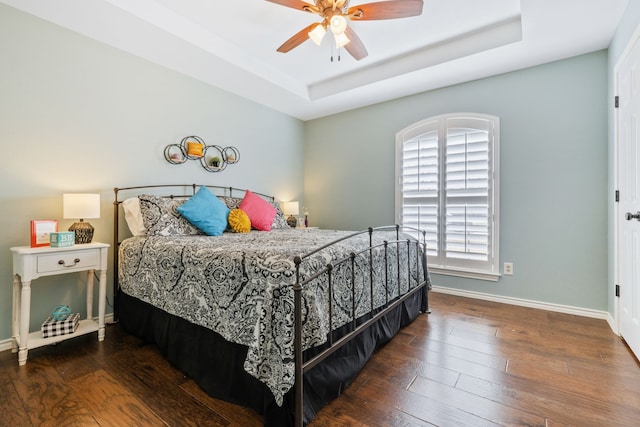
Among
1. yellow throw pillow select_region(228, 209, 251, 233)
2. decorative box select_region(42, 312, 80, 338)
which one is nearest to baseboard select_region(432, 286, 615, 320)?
yellow throw pillow select_region(228, 209, 251, 233)

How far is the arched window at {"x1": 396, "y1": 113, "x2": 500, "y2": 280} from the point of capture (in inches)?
130

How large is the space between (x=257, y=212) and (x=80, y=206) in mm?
1486

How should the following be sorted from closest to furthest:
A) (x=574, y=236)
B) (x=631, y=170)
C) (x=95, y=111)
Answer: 1. (x=631, y=170)
2. (x=95, y=111)
3. (x=574, y=236)

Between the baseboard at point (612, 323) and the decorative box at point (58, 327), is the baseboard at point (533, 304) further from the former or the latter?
the decorative box at point (58, 327)

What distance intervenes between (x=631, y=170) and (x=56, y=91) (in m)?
4.38

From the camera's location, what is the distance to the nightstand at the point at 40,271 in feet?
6.51

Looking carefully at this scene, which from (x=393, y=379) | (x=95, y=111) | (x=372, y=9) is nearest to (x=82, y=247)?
(x=95, y=111)

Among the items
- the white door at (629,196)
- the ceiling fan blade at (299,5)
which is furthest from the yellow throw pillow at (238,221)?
the white door at (629,196)

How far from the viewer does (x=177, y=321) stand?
1986 mm

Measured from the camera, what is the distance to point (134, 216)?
265cm

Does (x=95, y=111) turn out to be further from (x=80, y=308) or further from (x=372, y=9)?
(x=372, y=9)

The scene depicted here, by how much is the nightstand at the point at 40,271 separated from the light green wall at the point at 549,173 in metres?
3.39

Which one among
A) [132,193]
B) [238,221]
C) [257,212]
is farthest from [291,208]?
[132,193]

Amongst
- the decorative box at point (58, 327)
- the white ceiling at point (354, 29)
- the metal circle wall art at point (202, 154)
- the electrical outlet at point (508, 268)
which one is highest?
the white ceiling at point (354, 29)
